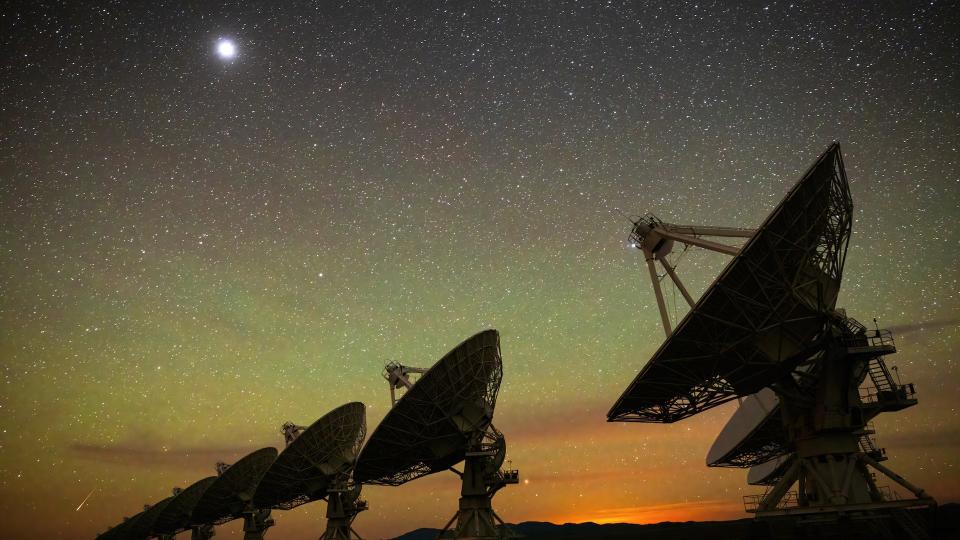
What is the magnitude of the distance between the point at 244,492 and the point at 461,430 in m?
29.2

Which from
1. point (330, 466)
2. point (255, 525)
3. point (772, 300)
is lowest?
point (255, 525)

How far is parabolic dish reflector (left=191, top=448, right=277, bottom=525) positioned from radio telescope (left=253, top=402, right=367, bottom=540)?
10193 millimetres

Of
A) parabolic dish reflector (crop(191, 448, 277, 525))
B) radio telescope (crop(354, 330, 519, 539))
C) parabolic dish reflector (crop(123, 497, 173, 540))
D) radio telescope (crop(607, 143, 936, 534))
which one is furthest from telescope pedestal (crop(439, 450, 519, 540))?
parabolic dish reflector (crop(123, 497, 173, 540))

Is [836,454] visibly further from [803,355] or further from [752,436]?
[752,436]

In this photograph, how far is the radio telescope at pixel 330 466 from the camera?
131 ft

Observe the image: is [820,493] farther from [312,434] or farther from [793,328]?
[312,434]

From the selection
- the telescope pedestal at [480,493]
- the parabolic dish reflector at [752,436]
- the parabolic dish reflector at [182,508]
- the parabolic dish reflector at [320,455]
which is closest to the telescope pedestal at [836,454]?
the parabolic dish reflector at [752,436]

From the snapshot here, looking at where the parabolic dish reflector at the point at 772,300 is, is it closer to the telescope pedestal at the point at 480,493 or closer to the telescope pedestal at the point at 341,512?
the telescope pedestal at the point at 480,493

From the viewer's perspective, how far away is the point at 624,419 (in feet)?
80.9

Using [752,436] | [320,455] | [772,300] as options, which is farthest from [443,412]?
[772,300]

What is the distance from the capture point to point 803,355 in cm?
2103

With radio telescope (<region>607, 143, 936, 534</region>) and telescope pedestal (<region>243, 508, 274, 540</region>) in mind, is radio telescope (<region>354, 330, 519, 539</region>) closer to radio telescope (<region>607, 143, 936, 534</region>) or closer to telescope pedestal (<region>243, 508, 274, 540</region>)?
radio telescope (<region>607, 143, 936, 534</region>)

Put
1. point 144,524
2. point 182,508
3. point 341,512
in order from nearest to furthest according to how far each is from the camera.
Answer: point 341,512
point 182,508
point 144,524

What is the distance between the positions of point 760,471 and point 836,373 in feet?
70.3
